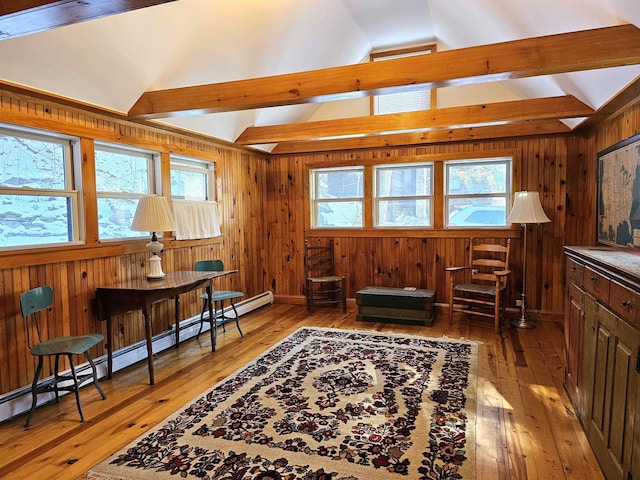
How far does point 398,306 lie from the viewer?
4734 millimetres

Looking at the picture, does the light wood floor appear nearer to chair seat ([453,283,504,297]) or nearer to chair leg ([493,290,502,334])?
chair leg ([493,290,502,334])

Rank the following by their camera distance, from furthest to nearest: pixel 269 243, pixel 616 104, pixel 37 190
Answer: pixel 269 243 < pixel 616 104 < pixel 37 190

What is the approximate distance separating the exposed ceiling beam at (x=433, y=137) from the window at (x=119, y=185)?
226 cm

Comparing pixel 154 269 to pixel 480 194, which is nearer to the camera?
pixel 154 269

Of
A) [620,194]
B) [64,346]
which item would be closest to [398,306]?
[620,194]

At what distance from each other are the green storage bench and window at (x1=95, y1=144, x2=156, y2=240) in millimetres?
2727

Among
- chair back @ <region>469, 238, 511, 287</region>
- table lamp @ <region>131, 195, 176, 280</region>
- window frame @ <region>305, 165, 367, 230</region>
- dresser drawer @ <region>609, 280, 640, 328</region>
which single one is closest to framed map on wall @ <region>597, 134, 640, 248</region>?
chair back @ <region>469, 238, 511, 287</region>

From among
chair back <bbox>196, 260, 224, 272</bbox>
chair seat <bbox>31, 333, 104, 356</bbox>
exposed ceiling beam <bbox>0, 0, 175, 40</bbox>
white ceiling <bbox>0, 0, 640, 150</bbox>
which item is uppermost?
white ceiling <bbox>0, 0, 640, 150</bbox>

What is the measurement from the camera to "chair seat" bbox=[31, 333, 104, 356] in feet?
8.38

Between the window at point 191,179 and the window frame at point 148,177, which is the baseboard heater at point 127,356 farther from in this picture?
the window at point 191,179

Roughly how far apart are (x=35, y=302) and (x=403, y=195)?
4.24 m

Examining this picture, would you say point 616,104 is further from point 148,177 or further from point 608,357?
point 148,177

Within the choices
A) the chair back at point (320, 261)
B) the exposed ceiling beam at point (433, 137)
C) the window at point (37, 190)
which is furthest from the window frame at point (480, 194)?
the window at point (37, 190)

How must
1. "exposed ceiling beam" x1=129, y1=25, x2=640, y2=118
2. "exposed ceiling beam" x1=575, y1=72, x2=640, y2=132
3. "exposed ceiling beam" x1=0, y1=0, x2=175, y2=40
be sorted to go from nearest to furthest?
"exposed ceiling beam" x1=0, y1=0, x2=175, y2=40 < "exposed ceiling beam" x1=129, y1=25, x2=640, y2=118 < "exposed ceiling beam" x1=575, y1=72, x2=640, y2=132
